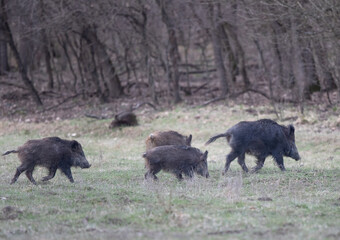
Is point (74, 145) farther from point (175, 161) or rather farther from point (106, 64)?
point (106, 64)

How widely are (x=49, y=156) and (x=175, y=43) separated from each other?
1593cm

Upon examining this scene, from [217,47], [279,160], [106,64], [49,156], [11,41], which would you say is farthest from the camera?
[106,64]

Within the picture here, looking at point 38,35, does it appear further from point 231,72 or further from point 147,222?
point 147,222

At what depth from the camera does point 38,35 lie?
2716 cm

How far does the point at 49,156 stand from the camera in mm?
11094

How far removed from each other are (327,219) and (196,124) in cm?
1336

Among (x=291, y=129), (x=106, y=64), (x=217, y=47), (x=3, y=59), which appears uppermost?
(x=291, y=129)

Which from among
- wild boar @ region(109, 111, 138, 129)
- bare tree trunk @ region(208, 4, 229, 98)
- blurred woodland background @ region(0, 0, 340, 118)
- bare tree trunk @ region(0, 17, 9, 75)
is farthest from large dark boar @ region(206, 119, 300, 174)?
bare tree trunk @ region(0, 17, 9, 75)

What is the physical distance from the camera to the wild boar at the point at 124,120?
21.0m

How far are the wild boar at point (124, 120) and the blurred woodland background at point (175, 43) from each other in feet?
13.4

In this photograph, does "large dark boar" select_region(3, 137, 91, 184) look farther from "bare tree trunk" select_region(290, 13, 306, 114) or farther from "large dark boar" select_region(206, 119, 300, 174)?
"bare tree trunk" select_region(290, 13, 306, 114)

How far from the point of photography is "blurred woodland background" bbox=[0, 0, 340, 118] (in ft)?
70.9

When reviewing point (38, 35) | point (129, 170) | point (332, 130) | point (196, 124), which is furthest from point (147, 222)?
point (38, 35)

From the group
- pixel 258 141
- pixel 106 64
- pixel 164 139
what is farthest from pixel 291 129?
pixel 106 64
